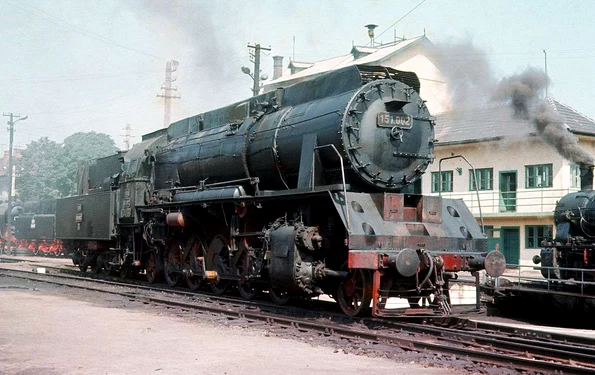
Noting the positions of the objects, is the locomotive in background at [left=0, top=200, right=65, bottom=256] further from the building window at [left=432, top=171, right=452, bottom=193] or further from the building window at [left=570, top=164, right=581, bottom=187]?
the building window at [left=570, top=164, right=581, bottom=187]

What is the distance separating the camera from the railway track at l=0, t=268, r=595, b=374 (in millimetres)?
8359

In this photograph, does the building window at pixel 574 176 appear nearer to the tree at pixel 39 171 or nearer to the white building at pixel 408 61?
the white building at pixel 408 61

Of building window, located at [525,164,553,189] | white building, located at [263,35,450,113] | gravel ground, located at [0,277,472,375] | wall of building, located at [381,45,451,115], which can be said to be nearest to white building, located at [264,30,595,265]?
building window, located at [525,164,553,189]

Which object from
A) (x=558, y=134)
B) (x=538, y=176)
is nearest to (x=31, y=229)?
(x=538, y=176)

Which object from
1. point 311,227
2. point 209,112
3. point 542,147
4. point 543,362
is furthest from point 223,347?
point 542,147

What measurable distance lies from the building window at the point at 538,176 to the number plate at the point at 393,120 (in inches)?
778

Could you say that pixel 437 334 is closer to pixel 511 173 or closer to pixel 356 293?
pixel 356 293

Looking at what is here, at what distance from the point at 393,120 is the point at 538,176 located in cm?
2043

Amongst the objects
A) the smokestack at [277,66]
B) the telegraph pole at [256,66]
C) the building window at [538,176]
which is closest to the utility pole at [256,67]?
the telegraph pole at [256,66]

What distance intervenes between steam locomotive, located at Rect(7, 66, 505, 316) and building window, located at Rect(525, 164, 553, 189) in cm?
1855

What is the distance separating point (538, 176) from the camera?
30.5 meters

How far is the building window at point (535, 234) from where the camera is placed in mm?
30469

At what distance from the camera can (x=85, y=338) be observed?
32.5ft

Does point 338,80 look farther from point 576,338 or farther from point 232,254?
point 576,338
